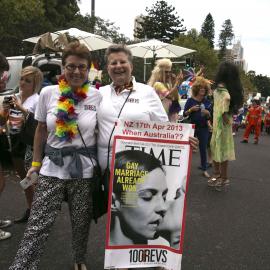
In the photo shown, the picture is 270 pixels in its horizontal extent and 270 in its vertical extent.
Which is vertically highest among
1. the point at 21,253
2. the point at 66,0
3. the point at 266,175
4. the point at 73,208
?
the point at 66,0

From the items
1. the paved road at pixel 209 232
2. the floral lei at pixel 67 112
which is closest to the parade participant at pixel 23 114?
the paved road at pixel 209 232

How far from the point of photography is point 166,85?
658cm

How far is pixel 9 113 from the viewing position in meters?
4.20

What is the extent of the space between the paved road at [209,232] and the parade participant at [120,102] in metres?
1.32

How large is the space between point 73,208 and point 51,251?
102 cm

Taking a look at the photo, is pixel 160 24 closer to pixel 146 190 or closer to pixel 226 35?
pixel 226 35

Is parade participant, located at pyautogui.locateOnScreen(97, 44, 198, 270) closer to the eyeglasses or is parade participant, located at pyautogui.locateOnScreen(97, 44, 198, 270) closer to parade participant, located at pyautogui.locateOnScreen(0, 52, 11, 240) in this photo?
the eyeglasses

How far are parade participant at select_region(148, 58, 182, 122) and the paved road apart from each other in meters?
1.44

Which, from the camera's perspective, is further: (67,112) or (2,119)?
→ (2,119)

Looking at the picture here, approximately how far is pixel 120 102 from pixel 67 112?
42cm

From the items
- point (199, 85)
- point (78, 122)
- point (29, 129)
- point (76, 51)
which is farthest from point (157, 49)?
point (78, 122)

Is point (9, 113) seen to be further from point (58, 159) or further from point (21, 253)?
point (21, 253)

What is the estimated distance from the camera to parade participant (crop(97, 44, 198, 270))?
2.99m

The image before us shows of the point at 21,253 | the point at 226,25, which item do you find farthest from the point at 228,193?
the point at 226,25
